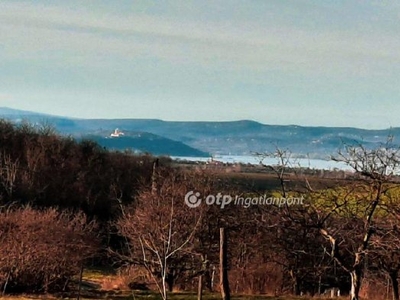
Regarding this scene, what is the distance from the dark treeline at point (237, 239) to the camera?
11.6 meters

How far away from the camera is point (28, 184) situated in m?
41.8

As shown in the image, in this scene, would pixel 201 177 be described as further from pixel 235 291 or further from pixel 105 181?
pixel 105 181

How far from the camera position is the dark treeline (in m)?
11.6

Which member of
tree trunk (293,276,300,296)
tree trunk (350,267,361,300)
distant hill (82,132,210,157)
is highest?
tree trunk (350,267,361,300)

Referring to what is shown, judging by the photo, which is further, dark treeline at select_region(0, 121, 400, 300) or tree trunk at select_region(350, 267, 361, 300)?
dark treeline at select_region(0, 121, 400, 300)

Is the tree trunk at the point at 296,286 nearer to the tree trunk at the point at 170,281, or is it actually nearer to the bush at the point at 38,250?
the tree trunk at the point at 170,281

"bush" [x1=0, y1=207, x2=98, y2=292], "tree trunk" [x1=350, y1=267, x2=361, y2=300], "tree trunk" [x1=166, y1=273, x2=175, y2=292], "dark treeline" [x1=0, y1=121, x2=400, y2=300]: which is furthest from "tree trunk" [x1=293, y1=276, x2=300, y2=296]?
Result: "tree trunk" [x1=350, y1=267, x2=361, y2=300]

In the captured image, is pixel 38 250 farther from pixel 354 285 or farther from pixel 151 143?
pixel 151 143

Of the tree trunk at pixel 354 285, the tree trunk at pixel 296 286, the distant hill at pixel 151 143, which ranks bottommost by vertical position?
the tree trunk at pixel 296 286

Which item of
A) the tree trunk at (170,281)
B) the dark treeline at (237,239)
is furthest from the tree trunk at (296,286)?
the tree trunk at (170,281)

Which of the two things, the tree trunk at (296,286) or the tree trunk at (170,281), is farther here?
the tree trunk at (296,286)

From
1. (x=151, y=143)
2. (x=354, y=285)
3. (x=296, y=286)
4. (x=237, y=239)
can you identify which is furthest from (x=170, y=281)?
(x=151, y=143)

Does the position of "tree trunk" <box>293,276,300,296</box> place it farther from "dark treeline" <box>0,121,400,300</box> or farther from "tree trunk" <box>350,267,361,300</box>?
"tree trunk" <box>350,267,361,300</box>

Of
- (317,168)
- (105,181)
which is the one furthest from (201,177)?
(105,181)
